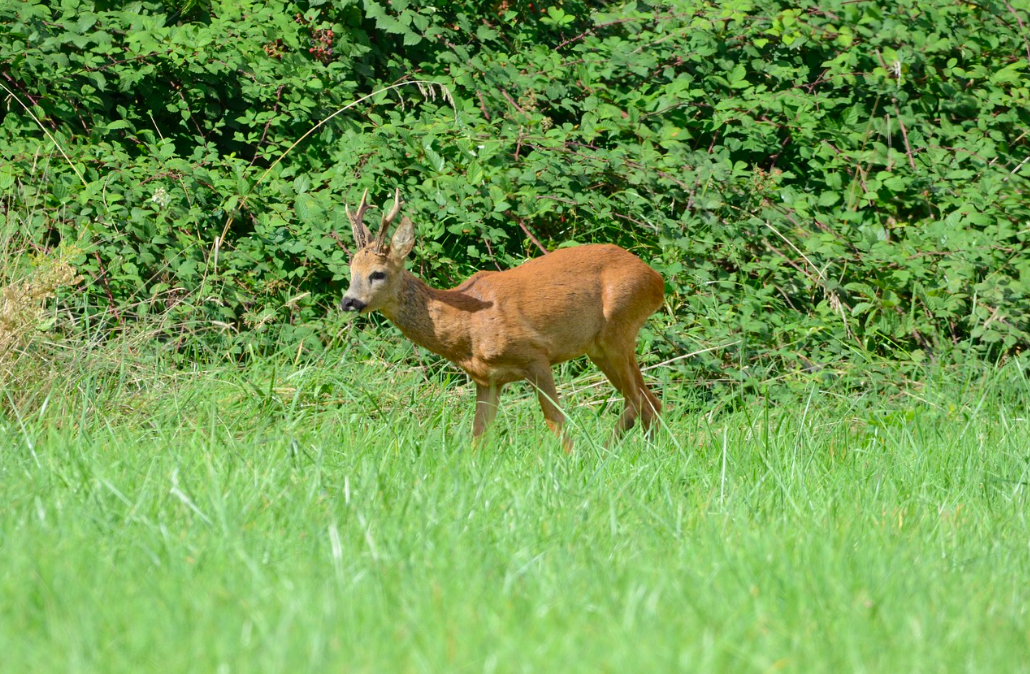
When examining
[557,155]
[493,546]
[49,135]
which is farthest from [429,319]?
[49,135]

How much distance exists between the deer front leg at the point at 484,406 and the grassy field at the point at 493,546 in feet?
0.92

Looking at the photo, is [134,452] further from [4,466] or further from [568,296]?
[568,296]

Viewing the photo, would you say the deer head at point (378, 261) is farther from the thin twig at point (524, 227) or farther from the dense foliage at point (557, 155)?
the thin twig at point (524, 227)

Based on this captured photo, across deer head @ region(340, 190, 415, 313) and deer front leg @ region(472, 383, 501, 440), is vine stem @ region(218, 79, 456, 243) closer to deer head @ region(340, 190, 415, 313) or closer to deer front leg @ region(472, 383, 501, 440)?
deer head @ region(340, 190, 415, 313)

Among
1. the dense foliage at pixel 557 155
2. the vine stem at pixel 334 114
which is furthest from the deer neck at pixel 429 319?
the vine stem at pixel 334 114

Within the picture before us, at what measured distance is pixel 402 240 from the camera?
19.1 feet

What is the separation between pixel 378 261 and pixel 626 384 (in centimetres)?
140

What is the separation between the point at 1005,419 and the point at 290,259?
3.94 metres

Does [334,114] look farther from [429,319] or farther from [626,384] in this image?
[626,384]

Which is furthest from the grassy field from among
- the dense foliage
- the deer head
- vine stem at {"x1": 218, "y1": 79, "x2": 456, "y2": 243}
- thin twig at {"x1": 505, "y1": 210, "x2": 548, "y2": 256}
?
thin twig at {"x1": 505, "y1": 210, "x2": 548, "y2": 256}

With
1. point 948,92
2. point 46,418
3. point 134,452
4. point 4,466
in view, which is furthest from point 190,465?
point 948,92

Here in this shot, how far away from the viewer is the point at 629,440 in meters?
5.71

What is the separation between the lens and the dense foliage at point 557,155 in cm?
725

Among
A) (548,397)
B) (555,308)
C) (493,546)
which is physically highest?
(493,546)
